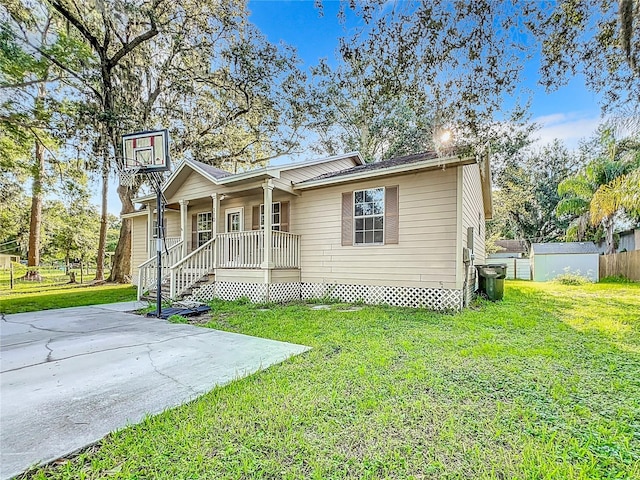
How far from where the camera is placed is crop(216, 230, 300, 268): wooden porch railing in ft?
29.5

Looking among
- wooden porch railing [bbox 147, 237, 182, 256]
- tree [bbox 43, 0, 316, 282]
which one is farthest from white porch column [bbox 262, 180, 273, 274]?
tree [bbox 43, 0, 316, 282]

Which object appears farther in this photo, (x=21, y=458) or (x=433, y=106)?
(x=433, y=106)

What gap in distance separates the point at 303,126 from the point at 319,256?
10.8 metres

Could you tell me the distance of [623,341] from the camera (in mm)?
4766

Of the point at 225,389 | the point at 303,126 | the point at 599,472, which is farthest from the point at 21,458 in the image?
the point at 303,126

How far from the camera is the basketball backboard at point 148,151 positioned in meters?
7.17

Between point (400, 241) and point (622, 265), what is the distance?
50.4 feet

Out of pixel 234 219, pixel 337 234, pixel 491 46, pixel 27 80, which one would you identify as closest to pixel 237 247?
pixel 234 219

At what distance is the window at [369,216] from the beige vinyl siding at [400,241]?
176 mm

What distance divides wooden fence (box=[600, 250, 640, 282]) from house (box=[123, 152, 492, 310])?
1015 centimetres

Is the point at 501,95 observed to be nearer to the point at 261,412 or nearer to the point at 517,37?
the point at 517,37

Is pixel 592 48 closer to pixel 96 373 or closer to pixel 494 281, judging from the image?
pixel 494 281

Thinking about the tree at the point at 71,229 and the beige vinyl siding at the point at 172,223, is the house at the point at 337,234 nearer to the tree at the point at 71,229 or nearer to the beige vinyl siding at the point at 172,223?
the beige vinyl siding at the point at 172,223

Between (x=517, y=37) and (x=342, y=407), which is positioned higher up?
(x=517, y=37)
